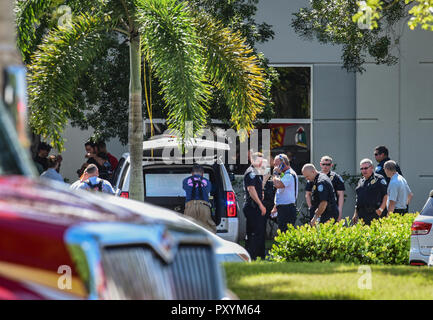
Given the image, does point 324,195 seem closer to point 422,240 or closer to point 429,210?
point 429,210

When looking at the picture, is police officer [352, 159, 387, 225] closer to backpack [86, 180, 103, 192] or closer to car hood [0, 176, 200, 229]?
backpack [86, 180, 103, 192]

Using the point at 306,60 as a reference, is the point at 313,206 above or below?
below

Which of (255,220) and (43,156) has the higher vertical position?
(43,156)

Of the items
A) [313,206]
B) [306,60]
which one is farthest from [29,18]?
[306,60]

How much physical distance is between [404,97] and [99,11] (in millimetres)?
10204

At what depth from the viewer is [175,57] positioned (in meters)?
A: 9.52

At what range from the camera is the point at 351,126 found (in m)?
18.9

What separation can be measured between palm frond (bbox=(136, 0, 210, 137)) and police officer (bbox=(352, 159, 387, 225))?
3.95 metres

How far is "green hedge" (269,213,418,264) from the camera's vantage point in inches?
368

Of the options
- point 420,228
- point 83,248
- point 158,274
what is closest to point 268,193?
point 420,228

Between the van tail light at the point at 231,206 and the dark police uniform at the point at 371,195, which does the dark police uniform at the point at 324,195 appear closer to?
the dark police uniform at the point at 371,195

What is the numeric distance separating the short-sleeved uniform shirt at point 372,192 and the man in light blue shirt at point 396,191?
5.1 inches

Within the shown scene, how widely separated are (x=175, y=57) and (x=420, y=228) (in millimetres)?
3849
